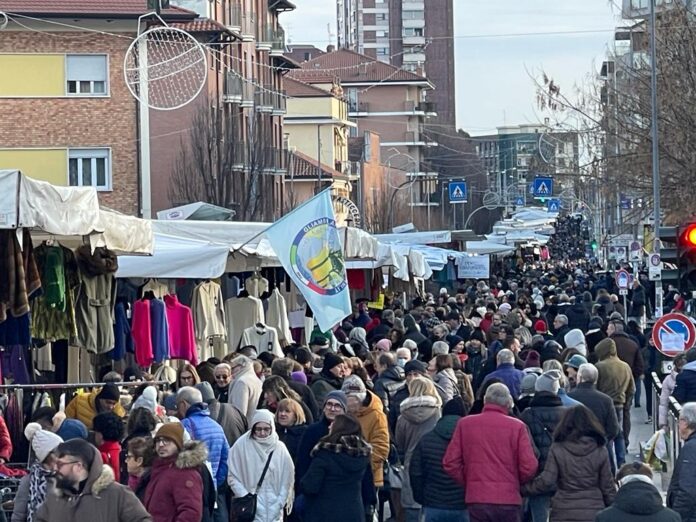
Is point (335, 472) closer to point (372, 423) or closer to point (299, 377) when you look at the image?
point (372, 423)

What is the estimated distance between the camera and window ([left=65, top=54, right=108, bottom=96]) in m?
47.8

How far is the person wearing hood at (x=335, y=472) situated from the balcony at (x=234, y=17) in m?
49.8

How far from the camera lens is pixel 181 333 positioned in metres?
16.7

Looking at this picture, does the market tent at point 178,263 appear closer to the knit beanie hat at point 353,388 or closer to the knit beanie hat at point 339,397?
the knit beanie hat at point 353,388

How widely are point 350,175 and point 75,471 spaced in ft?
296

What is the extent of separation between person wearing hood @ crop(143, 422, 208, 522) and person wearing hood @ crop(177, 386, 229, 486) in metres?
1.52

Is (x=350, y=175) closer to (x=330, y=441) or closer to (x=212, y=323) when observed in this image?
(x=212, y=323)

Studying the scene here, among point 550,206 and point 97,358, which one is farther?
point 550,206

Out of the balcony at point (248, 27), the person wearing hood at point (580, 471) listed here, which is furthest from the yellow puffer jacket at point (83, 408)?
the balcony at point (248, 27)

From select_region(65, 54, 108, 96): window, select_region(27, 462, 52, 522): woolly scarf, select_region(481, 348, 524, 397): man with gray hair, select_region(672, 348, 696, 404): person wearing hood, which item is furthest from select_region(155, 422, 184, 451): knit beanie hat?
select_region(65, 54, 108, 96): window

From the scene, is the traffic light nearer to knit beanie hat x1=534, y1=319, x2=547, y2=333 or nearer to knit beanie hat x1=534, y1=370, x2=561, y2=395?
knit beanie hat x1=534, y1=370, x2=561, y2=395

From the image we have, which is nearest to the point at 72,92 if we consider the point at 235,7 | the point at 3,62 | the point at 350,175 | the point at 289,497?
the point at 3,62

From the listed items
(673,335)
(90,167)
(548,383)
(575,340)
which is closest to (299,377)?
(548,383)

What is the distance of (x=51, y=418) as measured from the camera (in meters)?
12.0
